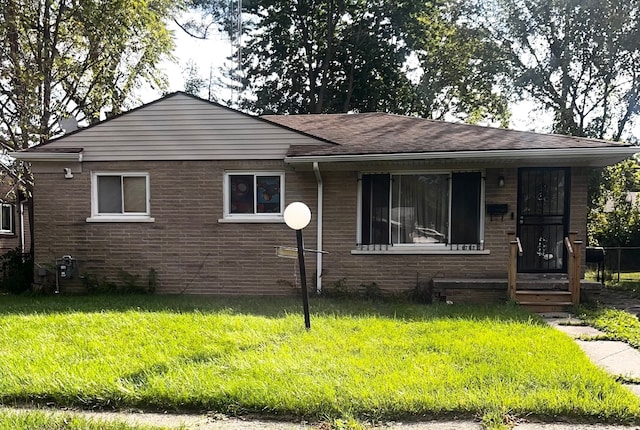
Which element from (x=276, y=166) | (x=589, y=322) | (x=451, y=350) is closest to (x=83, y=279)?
(x=276, y=166)

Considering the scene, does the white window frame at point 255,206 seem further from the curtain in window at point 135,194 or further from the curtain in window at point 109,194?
the curtain in window at point 109,194

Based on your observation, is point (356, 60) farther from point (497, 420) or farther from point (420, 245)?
point (497, 420)

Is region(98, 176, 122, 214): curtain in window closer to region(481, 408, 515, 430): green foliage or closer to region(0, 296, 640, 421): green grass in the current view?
region(0, 296, 640, 421): green grass

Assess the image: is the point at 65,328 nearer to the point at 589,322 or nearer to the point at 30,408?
the point at 30,408

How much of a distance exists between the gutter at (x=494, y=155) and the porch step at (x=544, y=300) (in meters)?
2.24

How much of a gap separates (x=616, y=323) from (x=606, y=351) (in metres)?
1.53

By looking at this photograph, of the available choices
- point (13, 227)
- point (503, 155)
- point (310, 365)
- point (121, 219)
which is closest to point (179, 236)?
point (121, 219)

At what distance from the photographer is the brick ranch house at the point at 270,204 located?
7.80 m

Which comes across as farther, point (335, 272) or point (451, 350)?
point (335, 272)

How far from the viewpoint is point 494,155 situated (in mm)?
7113

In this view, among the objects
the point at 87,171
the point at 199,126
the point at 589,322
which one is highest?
the point at 199,126

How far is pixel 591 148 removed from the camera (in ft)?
Result: 22.5

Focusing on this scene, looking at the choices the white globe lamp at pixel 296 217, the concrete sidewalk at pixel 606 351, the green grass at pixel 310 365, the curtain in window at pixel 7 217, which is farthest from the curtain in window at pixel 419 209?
the curtain in window at pixel 7 217

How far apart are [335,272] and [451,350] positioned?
3.81m
